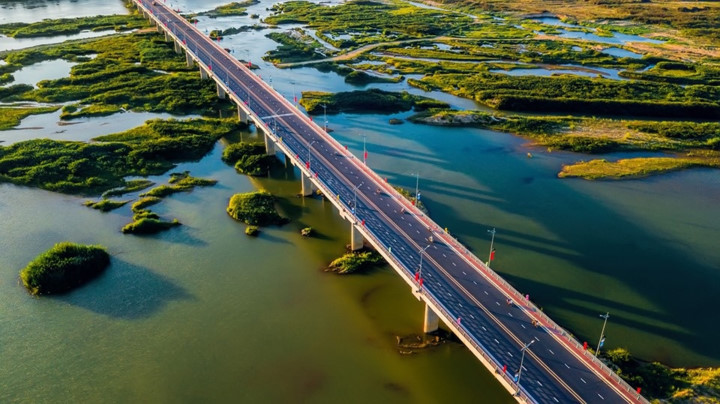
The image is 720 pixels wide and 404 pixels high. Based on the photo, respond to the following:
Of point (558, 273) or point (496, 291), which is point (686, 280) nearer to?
point (558, 273)

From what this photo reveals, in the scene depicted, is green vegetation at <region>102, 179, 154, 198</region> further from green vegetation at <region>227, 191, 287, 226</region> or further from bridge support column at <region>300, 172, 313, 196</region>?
bridge support column at <region>300, 172, 313, 196</region>

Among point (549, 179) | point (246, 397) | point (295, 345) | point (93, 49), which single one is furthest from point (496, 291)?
point (93, 49)

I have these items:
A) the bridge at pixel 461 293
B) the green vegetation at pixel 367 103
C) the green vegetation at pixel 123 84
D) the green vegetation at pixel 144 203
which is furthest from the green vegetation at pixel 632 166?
the green vegetation at pixel 123 84

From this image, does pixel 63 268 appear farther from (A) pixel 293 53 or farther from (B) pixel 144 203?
(A) pixel 293 53

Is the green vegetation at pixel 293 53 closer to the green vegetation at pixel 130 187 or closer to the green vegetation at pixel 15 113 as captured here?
the green vegetation at pixel 15 113

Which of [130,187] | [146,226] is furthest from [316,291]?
[130,187]

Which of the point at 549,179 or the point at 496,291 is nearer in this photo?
the point at 496,291
